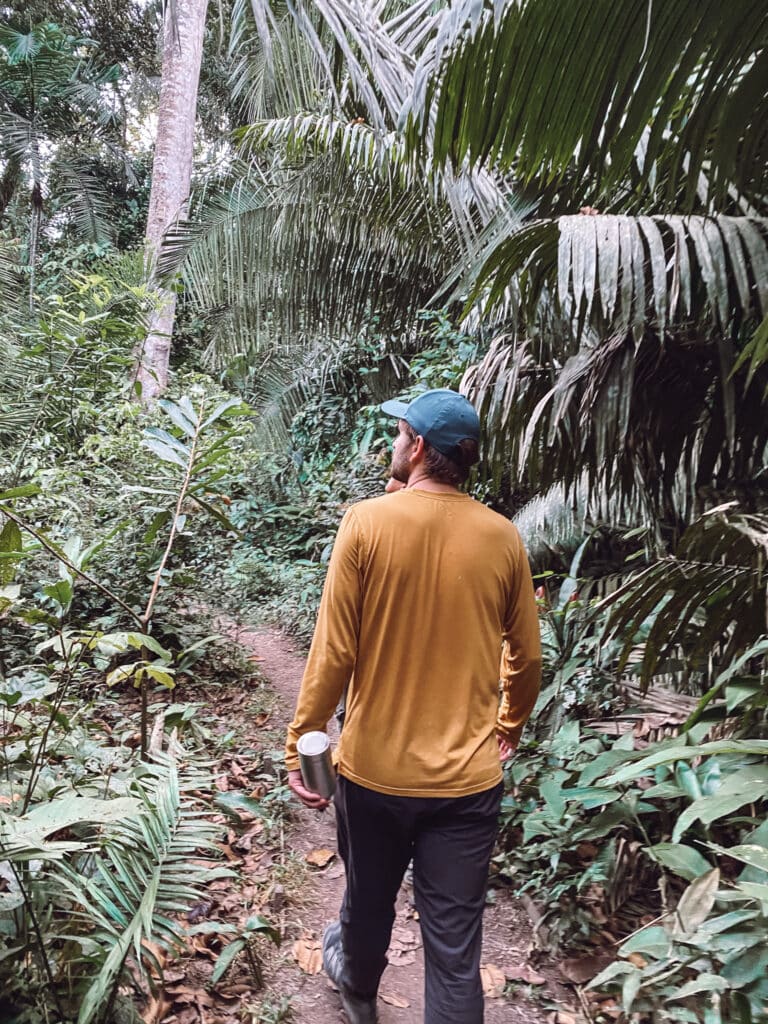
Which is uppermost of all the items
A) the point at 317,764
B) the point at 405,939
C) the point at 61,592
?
the point at 61,592

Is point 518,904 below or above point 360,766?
below

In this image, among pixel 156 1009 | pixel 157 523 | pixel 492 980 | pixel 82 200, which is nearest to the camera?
pixel 156 1009

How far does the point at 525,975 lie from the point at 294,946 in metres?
0.91

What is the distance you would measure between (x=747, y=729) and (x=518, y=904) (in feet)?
4.17

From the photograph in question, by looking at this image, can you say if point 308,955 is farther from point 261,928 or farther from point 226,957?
point 226,957

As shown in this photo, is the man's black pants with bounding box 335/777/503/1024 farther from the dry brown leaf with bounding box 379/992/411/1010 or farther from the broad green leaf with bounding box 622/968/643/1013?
the dry brown leaf with bounding box 379/992/411/1010

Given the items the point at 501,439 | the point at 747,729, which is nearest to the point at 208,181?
the point at 501,439

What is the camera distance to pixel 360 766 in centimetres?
173

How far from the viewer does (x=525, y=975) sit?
8.23 feet

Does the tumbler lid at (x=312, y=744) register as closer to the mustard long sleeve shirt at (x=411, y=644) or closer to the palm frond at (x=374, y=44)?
the mustard long sleeve shirt at (x=411, y=644)

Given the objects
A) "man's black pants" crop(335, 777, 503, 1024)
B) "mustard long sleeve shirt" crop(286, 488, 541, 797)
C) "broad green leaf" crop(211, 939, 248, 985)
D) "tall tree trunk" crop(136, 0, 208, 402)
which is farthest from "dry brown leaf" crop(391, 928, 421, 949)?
"tall tree trunk" crop(136, 0, 208, 402)

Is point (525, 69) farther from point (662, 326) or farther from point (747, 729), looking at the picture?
point (747, 729)

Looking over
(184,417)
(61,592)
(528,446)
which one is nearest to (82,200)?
(184,417)

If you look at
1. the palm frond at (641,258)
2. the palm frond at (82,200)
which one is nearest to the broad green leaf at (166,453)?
the palm frond at (641,258)
